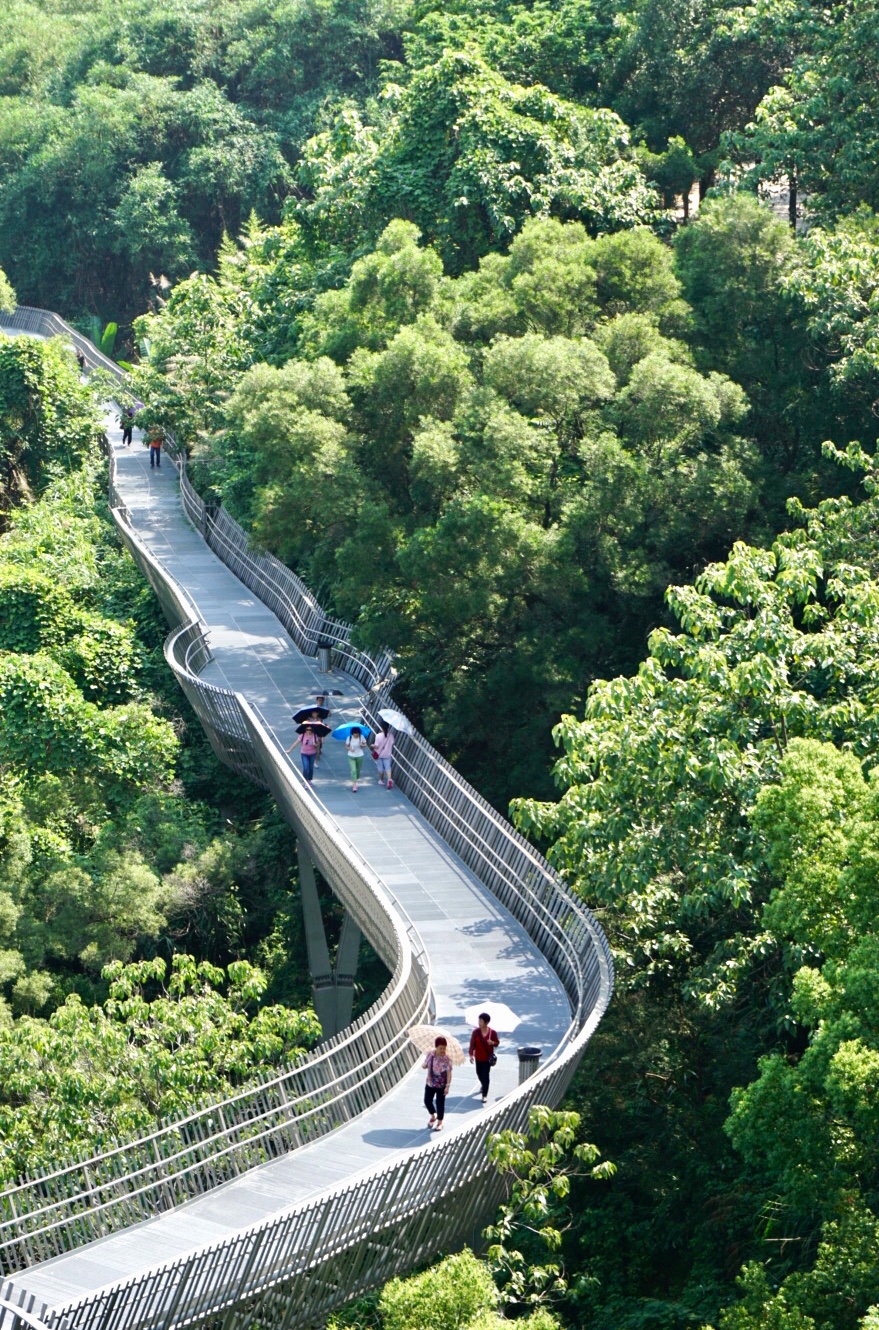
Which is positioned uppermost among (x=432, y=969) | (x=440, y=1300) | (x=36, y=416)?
(x=36, y=416)

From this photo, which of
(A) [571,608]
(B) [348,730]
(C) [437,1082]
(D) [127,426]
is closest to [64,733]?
(B) [348,730]

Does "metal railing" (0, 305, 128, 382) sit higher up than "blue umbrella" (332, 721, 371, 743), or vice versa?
"metal railing" (0, 305, 128, 382)

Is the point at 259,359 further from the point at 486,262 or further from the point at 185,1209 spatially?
the point at 185,1209

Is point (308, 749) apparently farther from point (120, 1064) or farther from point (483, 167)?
point (483, 167)

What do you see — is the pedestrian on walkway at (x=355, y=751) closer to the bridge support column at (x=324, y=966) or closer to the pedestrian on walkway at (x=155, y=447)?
the bridge support column at (x=324, y=966)

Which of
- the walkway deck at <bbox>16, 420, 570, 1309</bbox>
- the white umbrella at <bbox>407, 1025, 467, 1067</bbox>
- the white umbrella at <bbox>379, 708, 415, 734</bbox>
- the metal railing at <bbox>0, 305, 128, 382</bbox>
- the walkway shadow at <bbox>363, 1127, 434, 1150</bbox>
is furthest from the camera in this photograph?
the metal railing at <bbox>0, 305, 128, 382</bbox>

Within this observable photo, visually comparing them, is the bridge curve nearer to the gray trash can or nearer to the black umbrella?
the gray trash can

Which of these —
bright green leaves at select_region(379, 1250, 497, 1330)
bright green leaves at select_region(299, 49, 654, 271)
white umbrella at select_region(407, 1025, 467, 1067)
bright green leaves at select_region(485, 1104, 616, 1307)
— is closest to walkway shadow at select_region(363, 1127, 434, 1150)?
white umbrella at select_region(407, 1025, 467, 1067)
